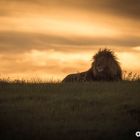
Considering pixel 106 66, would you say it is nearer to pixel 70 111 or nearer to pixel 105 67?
pixel 105 67

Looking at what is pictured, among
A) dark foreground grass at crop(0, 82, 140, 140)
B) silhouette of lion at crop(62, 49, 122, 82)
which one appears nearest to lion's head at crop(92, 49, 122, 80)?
silhouette of lion at crop(62, 49, 122, 82)

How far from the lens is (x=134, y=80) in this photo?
23.5m

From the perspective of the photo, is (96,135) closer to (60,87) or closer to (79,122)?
(79,122)

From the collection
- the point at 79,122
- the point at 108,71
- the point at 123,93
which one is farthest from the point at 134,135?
the point at 108,71

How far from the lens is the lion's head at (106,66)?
2544cm

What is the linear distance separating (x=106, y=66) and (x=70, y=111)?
894 centimetres

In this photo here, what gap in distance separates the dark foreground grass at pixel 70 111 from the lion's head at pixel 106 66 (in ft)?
12.7

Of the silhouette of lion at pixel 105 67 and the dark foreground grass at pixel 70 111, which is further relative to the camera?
the silhouette of lion at pixel 105 67

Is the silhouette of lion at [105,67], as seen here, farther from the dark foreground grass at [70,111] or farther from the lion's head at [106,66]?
the dark foreground grass at [70,111]

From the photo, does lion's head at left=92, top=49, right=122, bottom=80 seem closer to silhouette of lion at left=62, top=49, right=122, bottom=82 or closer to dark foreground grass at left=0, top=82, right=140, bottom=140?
silhouette of lion at left=62, top=49, right=122, bottom=82

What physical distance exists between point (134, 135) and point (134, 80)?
900 centimetres

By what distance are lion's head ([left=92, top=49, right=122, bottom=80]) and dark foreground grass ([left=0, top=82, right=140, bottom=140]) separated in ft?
12.7

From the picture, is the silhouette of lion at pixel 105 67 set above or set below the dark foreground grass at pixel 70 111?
above

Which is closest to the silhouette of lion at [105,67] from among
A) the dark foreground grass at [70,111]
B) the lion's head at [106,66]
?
the lion's head at [106,66]
